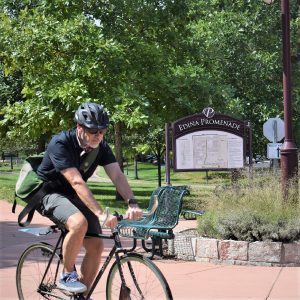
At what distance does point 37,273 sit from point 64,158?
1.26 m

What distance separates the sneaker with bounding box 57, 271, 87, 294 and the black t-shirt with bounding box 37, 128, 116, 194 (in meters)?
0.64

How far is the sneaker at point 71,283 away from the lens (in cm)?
433

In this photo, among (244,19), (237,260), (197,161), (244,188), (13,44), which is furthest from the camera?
(244,19)

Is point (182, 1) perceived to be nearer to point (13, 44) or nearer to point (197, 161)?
point (13, 44)

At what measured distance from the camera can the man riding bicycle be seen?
14.0ft

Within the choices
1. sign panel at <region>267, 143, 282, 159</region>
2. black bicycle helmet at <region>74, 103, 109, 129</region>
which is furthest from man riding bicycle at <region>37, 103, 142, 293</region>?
sign panel at <region>267, 143, 282, 159</region>

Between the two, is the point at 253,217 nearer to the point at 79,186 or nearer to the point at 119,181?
the point at 119,181

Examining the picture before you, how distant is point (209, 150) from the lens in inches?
455

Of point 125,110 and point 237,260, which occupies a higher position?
point 125,110

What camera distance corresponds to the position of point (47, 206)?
450 centimetres

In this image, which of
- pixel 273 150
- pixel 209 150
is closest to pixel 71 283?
pixel 209 150

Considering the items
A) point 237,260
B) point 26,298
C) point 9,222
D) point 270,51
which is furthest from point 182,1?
point 26,298

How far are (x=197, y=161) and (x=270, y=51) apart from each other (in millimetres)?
14952

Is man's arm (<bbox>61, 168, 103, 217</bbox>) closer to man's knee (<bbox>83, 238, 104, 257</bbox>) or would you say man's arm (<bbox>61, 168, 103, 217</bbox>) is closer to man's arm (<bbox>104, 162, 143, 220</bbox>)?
man's arm (<bbox>104, 162, 143, 220</bbox>)
